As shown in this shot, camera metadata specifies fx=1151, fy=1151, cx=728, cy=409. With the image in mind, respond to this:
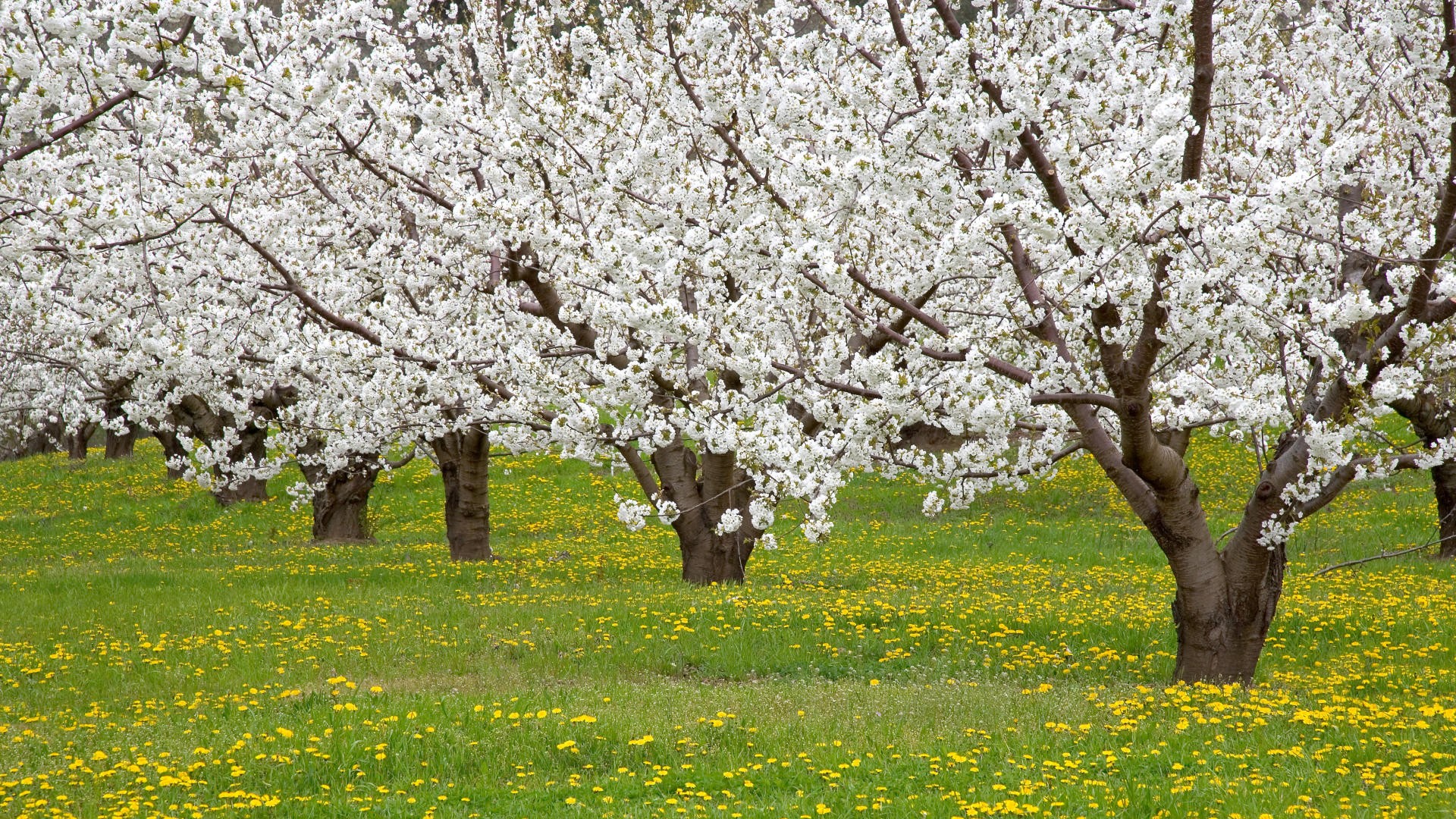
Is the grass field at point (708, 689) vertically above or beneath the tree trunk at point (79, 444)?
beneath

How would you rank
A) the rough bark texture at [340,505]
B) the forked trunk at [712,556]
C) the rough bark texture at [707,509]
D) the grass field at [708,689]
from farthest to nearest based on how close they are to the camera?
the rough bark texture at [340,505], the forked trunk at [712,556], the rough bark texture at [707,509], the grass field at [708,689]

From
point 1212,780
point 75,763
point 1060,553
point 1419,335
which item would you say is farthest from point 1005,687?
point 1060,553

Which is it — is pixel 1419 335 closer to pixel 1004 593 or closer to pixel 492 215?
pixel 492 215

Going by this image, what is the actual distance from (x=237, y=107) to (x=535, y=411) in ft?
12.1

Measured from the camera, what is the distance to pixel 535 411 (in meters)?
11.0

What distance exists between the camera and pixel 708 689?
8805 millimetres

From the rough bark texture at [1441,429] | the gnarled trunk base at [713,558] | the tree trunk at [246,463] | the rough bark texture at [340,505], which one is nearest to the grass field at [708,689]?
the gnarled trunk base at [713,558]

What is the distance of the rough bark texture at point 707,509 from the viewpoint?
42.2 feet

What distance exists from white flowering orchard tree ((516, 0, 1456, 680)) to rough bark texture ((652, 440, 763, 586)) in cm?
337

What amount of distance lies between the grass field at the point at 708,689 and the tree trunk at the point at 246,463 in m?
1.60

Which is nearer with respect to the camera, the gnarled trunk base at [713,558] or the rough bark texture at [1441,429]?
the rough bark texture at [1441,429]

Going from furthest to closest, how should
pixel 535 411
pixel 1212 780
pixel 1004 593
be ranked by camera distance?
pixel 1004 593 < pixel 535 411 < pixel 1212 780

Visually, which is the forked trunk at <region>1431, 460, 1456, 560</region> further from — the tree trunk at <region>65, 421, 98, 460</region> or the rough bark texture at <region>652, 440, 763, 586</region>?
the tree trunk at <region>65, 421, 98, 460</region>

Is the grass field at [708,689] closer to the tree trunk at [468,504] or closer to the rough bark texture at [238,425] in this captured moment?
the tree trunk at [468,504]
